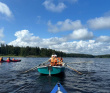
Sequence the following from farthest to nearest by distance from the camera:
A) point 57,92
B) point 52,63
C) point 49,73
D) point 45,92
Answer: point 52,63
point 49,73
point 45,92
point 57,92

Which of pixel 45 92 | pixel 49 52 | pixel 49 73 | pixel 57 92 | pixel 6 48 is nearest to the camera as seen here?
pixel 57 92

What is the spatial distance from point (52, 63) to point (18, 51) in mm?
169371

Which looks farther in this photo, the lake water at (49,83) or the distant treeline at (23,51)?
the distant treeline at (23,51)

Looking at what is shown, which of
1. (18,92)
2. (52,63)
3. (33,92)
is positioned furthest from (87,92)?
(52,63)

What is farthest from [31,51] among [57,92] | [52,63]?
[57,92]

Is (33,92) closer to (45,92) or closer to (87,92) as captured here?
(45,92)

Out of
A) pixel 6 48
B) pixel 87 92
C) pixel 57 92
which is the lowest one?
pixel 87 92

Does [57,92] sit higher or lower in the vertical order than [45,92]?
higher

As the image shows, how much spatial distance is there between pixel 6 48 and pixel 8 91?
177m

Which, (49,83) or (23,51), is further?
(23,51)

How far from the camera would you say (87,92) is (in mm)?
13719

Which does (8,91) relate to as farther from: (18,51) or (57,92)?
(18,51)

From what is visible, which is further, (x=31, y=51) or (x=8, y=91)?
(x=31, y=51)

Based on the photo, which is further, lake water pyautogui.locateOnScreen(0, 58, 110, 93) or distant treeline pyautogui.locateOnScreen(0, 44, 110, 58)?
distant treeline pyautogui.locateOnScreen(0, 44, 110, 58)
